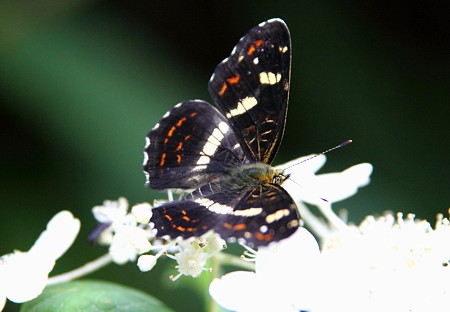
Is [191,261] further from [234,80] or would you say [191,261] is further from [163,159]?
[234,80]

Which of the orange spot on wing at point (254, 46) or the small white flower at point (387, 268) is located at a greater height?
the orange spot on wing at point (254, 46)

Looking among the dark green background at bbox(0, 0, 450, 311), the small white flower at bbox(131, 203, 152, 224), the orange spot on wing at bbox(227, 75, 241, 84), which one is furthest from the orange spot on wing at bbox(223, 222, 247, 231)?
the dark green background at bbox(0, 0, 450, 311)

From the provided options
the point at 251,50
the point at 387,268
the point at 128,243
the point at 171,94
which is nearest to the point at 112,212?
the point at 128,243

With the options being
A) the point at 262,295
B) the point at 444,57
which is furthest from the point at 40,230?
the point at 444,57

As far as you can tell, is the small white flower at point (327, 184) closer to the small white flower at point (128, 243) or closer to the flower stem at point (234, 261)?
the flower stem at point (234, 261)

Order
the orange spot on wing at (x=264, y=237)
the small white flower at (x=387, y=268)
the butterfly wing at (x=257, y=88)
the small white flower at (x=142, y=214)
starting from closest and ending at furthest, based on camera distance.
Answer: the orange spot on wing at (x=264, y=237) → the small white flower at (x=387, y=268) → the small white flower at (x=142, y=214) → the butterfly wing at (x=257, y=88)

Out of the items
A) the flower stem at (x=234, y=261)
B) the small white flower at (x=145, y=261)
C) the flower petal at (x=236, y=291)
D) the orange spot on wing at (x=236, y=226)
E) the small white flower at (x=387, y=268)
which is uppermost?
the orange spot on wing at (x=236, y=226)

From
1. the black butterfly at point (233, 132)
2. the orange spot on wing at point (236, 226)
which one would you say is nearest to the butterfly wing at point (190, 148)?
the black butterfly at point (233, 132)
